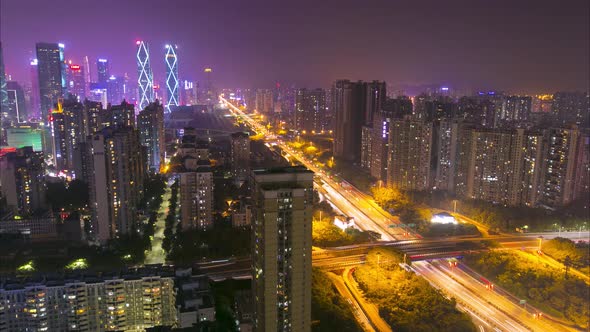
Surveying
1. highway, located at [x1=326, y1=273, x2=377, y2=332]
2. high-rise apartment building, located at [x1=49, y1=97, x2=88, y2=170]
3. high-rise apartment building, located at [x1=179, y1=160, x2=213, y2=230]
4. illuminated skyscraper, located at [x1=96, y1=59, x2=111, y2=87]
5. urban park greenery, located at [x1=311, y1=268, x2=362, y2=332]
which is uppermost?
illuminated skyscraper, located at [x1=96, y1=59, x2=111, y2=87]

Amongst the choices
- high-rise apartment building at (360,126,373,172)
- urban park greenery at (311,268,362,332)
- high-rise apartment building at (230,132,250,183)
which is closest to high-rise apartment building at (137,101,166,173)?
high-rise apartment building at (230,132,250,183)

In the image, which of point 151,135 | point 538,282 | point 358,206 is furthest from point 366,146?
point 538,282

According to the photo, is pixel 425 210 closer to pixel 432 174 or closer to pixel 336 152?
pixel 432 174

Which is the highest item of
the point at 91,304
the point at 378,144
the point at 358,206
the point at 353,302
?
the point at 378,144

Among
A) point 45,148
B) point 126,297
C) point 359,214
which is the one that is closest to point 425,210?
point 359,214

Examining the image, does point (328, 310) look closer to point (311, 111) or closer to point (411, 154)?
point (411, 154)

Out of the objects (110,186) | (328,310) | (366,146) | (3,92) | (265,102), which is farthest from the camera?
(265,102)

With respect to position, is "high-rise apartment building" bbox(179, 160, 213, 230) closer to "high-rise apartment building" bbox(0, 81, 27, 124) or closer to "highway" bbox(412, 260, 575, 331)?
"highway" bbox(412, 260, 575, 331)
